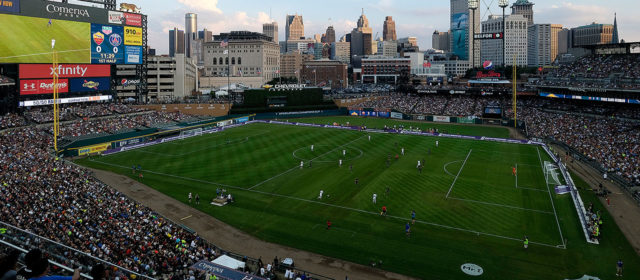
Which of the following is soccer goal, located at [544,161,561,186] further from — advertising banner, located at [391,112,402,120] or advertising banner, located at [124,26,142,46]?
advertising banner, located at [124,26,142,46]

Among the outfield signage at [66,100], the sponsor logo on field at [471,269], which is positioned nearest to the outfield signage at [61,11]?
the outfield signage at [66,100]

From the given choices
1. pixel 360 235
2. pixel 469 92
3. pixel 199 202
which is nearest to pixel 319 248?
pixel 360 235

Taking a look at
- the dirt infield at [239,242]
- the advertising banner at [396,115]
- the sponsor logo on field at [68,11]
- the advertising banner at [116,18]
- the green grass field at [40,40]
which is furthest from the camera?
the advertising banner at [396,115]

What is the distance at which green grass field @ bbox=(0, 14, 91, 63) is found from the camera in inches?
2323

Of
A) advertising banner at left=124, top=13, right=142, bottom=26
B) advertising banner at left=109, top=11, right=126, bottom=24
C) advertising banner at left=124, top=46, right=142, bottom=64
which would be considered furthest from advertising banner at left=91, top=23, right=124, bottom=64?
advertising banner at left=124, top=13, right=142, bottom=26

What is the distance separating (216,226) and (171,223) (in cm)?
336

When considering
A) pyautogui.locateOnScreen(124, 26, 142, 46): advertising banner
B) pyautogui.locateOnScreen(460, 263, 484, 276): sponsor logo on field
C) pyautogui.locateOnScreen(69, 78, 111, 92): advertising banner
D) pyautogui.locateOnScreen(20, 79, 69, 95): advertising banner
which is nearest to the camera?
pyautogui.locateOnScreen(460, 263, 484, 276): sponsor logo on field

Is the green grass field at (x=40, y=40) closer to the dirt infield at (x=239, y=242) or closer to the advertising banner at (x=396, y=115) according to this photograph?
the dirt infield at (x=239, y=242)

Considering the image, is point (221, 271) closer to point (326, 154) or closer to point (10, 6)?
point (326, 154)

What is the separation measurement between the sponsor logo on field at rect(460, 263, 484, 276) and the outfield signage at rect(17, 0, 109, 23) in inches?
2655

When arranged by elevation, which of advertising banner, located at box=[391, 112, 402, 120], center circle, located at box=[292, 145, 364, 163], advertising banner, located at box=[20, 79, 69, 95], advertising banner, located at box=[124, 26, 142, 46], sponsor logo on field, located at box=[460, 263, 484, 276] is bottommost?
sponsor logo on field, located at box=[460, 263, 484, 276]

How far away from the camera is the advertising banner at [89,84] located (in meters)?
69.1

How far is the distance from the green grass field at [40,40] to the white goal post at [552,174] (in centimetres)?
6944

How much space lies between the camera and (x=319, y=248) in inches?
1121
